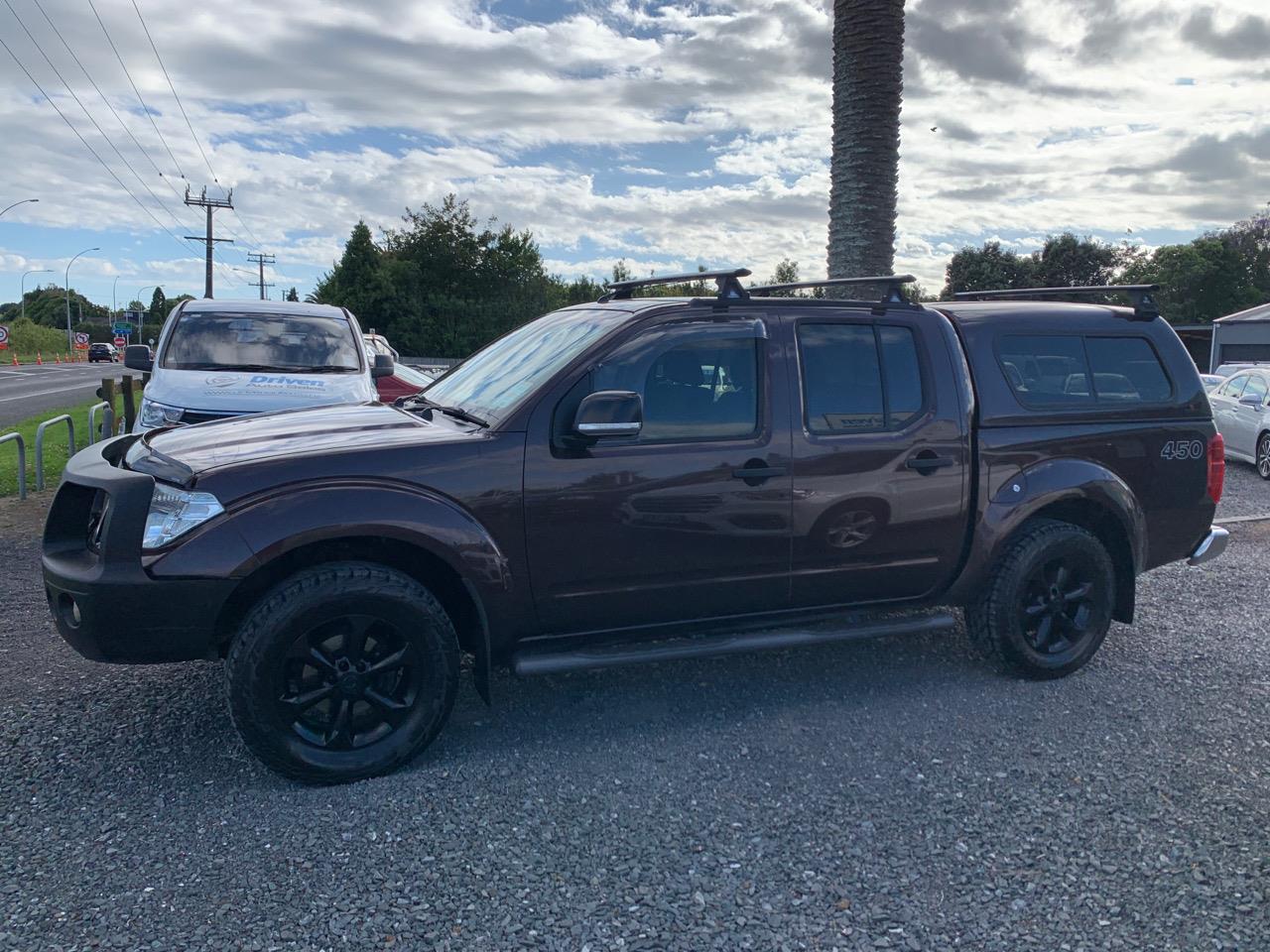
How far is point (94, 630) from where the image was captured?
11.7 ft

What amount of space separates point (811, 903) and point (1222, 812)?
170 centimetres

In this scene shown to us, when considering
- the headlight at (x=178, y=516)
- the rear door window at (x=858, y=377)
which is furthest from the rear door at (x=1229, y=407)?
the headlight at (x=178, y=516)

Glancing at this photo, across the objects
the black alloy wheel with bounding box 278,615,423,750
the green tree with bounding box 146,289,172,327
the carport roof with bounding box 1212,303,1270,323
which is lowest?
the black alloy wheel with bounding box 278,615,423,750

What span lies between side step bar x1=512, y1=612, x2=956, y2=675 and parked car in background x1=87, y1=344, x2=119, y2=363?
61892mm

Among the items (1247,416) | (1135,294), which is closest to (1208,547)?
(1135,294)

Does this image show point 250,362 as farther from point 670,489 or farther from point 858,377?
point 858,377

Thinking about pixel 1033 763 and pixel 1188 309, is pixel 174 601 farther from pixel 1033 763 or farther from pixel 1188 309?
pixel 1188 309

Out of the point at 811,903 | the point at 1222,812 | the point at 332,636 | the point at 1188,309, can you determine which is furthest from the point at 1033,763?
the point at 1188,309

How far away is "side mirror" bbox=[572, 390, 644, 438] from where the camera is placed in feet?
12.4

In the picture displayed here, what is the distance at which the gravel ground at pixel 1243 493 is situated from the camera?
10.1 meters

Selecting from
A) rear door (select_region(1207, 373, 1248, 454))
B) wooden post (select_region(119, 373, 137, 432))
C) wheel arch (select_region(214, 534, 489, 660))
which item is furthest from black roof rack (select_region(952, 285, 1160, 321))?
rear door (select_region(1207, 373, 1248, 454))

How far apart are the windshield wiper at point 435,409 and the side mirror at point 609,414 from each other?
1.65 ft

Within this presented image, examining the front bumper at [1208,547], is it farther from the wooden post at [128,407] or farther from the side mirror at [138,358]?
the wooden post at [128,407]

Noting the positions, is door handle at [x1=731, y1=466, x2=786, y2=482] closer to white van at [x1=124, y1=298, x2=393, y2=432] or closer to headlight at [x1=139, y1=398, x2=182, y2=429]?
white van at [x1=124, y1=298, x2=393, y2=432]
